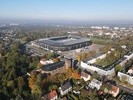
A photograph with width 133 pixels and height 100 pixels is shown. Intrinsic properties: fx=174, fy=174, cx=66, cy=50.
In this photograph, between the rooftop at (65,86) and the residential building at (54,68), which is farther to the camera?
the residential building at (54,68)

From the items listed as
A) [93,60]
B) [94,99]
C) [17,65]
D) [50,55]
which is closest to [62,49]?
[50,55]

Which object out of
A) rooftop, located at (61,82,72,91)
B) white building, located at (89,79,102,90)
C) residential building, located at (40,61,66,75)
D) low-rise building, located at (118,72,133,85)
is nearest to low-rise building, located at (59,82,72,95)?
rooftop, located at (61,82,72,91)

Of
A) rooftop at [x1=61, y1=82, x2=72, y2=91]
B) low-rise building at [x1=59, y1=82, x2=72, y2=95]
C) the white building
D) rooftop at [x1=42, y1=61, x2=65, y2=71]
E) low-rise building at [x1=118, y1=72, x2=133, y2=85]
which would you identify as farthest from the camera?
rooftop at [x1=42, y1=61, x2=65, y2=71]

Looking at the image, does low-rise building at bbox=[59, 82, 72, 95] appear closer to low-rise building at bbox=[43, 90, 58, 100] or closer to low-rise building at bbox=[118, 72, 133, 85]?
low-rise building at bbox=[43, 90, 58, 100]

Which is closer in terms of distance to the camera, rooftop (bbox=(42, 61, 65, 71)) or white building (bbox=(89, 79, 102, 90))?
white building (bbox=(89, 79, 102, 90))

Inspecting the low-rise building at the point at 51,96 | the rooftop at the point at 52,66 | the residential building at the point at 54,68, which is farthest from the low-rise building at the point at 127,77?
the low-rise building at the point at 51,96

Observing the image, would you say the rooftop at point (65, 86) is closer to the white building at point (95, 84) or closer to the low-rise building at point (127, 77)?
the white building at point (95, 84)

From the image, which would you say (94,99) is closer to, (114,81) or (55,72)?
(114,81)

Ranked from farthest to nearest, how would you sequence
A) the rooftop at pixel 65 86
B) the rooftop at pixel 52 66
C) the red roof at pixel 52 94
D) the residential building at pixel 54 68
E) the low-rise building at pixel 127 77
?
the rooftop at pixel 52 66 → the residential building at pixel 54 68 → the low-rise building at pixel 127 77 → the rooftop at pixel 65 86 → the red roof at pixel 52 94

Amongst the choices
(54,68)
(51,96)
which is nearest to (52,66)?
(54,68)

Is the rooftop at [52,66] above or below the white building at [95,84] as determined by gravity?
above

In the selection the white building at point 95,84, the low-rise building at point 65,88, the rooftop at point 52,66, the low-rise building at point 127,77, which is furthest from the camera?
the rooftop at point 52,66
